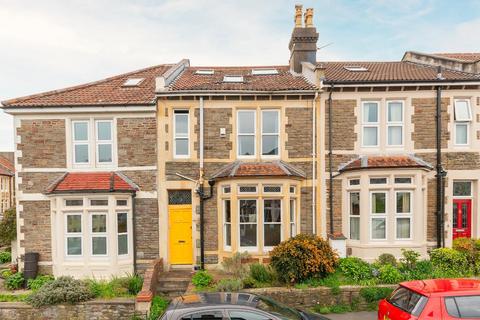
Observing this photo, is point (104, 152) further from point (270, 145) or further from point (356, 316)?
point (356, 316)

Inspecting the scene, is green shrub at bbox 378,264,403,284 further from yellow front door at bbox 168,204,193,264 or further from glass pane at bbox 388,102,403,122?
yellow front door at bbox 168,204,193,264

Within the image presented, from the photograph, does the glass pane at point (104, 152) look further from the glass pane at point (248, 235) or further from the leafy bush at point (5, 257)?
the leafy bush at point (5, 257)

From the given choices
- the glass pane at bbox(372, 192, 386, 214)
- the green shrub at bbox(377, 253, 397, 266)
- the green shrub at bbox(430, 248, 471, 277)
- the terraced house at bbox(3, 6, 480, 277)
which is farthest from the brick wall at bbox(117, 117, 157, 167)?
the green shrub at bbox(430, 248, 471, 277)

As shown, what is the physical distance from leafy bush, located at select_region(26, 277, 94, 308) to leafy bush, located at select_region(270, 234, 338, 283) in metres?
5.68

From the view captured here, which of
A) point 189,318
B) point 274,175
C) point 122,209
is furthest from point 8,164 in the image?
point 189,318

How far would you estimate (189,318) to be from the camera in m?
5.64

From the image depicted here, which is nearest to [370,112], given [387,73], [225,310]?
[387,73]

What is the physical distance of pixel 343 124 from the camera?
12055 millimetres

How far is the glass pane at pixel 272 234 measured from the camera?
458 inches

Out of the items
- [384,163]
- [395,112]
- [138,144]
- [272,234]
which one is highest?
[395,112]

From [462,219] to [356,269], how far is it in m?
5.34

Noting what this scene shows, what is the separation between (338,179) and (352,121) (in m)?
2.24

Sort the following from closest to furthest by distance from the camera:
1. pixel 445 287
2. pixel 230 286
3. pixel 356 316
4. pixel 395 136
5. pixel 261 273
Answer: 1. pixel 445 287
2. pixel 356 316
3. pixel 230 286
4. pixel 261 273
5. pixel 395 136

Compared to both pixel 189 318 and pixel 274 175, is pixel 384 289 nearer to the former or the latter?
pixel 274 175
